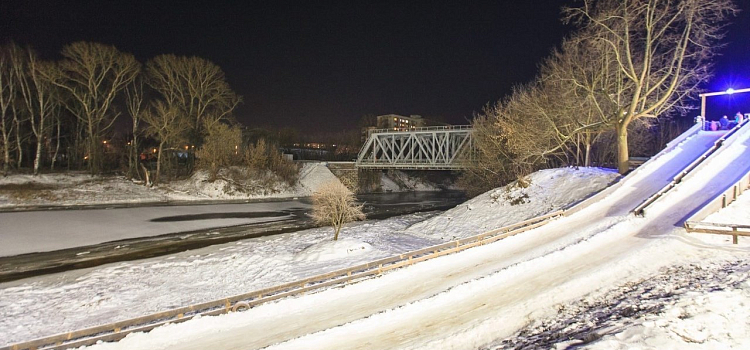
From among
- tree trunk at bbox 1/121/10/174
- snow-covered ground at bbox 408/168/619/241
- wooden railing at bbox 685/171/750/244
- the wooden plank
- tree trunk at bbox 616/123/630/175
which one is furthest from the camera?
tree trunk at bbox 1/121/10/174

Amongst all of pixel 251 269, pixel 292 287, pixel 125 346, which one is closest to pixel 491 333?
pixel 292 287

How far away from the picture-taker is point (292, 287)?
12.9 m

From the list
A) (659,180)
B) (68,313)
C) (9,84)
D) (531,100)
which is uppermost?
(9,84)

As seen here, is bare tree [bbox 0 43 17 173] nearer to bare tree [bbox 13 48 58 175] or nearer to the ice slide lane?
bare tree [bbox 13 48 58 175]

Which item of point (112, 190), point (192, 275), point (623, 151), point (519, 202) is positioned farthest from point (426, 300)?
point (112, 190)

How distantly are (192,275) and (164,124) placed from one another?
40299mm

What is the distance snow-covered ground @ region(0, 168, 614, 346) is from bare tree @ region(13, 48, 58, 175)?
38788 millimetres

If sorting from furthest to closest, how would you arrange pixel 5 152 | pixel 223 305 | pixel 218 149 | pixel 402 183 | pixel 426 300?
1. pixel 402 183
2. pixel 218 149
3. pixel 5 152
4. pixel 223 305
5. pixel 426 300

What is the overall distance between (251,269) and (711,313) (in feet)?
52.7

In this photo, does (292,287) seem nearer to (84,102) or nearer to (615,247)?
(615,247)

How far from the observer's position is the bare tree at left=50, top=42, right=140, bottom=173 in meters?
47.1

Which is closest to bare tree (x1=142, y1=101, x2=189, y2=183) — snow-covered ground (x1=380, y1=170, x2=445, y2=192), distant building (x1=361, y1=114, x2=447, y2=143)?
snow-covered ground (x1=380, y1=170, x2=445, y2=192)

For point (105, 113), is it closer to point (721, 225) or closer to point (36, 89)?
point (36, 89)

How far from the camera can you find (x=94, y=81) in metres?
48.8
